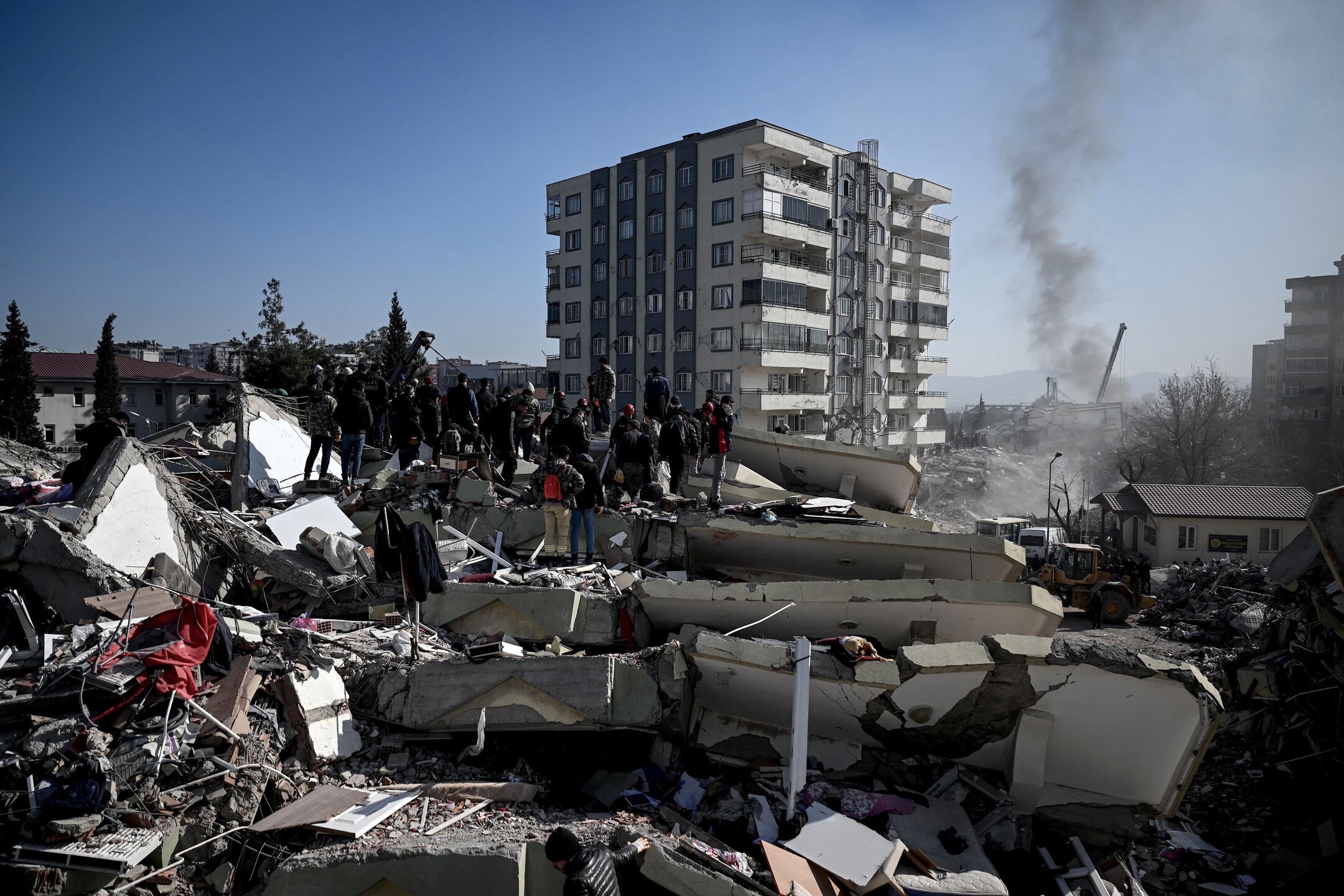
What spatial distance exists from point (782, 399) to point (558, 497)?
28.8 meters

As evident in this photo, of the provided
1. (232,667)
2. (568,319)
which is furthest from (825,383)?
Result: (232,667)

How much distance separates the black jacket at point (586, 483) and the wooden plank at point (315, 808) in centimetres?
460

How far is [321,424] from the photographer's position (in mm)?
11625

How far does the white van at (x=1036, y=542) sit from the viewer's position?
27.2 metres

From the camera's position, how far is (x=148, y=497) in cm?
908

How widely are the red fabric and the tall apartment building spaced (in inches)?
1222

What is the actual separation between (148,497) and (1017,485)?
54.5 metres

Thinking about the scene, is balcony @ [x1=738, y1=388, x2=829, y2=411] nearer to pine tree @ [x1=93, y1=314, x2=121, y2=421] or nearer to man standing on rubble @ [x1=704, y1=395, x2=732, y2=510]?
man standing on rubble @ [x1=704, y1=395, x2=732, y2=510]

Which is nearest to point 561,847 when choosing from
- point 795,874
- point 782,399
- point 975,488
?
point 795,874

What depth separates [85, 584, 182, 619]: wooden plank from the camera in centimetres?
727

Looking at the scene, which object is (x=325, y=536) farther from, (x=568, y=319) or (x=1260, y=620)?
(x=568, y=319)

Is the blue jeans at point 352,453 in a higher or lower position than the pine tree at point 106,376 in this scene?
lower

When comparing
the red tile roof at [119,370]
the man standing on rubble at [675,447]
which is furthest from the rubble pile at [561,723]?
the red tile roof at [119,370]

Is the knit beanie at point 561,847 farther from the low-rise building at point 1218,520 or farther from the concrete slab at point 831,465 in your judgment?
the low-rise building at point 1218,520
